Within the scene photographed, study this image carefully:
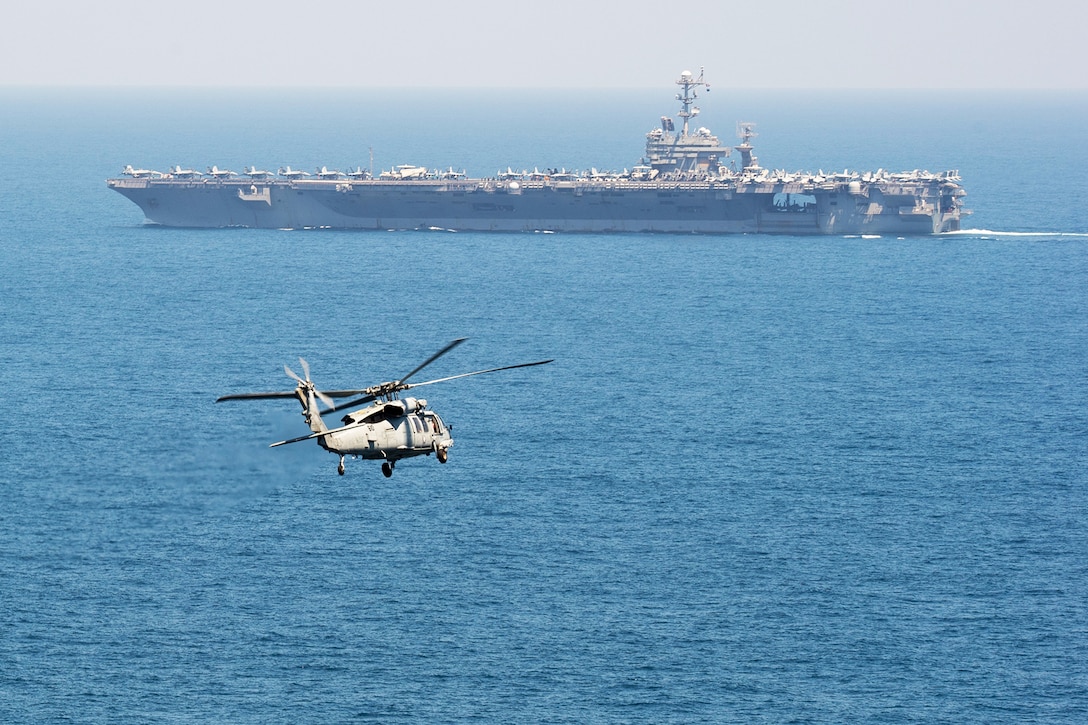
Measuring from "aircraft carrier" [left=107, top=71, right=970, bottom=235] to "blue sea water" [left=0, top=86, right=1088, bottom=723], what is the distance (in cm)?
1684

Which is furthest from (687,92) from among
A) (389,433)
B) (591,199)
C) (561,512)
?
(389,433)

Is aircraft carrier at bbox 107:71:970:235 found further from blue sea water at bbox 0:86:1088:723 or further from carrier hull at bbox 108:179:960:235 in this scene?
blue sea water at bbox 0:86:1088:723

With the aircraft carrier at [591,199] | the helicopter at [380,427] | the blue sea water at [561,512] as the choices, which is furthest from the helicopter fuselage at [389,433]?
the aircraft carrier at [591,199]

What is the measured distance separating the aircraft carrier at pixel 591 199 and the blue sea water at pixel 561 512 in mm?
16840

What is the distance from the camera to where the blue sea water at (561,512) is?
59.8 meters

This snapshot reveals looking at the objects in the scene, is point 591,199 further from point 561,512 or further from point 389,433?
point 389,433

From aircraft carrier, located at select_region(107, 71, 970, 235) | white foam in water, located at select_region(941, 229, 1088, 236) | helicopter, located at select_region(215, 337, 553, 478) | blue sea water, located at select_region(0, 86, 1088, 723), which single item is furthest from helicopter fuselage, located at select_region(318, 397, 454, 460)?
white foam in water, located at select_region(941, 229, 1088, 236)

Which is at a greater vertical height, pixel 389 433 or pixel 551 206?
pixel 389 433

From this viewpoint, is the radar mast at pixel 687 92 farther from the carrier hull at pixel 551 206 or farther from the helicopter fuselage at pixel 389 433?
the helicopter fuselage at pixel 389 433

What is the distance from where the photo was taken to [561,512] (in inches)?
2847

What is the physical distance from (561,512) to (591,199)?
6493 cm

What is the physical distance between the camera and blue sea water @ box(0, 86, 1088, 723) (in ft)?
196

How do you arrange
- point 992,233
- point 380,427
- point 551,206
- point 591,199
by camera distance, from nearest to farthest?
1. point 380,427
2. point 591,199
3. point 551,206
4. point 992,233

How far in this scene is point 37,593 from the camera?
65.2m
